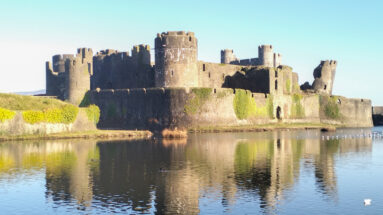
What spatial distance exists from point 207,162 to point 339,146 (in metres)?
15.7

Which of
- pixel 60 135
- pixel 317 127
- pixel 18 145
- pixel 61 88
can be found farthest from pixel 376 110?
pixel 18 145

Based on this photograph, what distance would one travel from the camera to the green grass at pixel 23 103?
51.6 meters

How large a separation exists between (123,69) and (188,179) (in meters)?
50.6

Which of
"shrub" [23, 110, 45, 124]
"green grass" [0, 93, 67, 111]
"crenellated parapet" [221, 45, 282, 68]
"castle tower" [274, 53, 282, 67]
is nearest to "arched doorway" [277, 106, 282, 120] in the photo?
"crenellated parapet" [221, 45, 282, 68]

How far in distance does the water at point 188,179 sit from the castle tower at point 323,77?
4318 centimetres

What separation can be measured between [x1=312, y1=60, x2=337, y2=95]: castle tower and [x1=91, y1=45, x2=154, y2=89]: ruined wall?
27.1 metres

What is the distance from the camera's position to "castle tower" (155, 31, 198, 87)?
63.5m

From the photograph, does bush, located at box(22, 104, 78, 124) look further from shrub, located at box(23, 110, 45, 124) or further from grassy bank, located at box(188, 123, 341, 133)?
grassy bank, located at box(188, 123, 341, 133)

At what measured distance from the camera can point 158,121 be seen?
5978cm

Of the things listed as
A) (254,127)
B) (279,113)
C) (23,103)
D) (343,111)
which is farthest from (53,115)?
(343,111)

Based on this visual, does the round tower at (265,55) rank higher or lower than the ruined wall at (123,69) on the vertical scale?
higher

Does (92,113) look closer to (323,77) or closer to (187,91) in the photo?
(187,91)

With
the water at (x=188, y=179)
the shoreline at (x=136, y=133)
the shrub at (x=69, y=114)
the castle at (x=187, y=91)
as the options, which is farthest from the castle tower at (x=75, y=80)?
the water at (x=188, y=179)

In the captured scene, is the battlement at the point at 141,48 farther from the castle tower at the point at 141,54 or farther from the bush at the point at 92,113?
the bush at the point at 92,113
